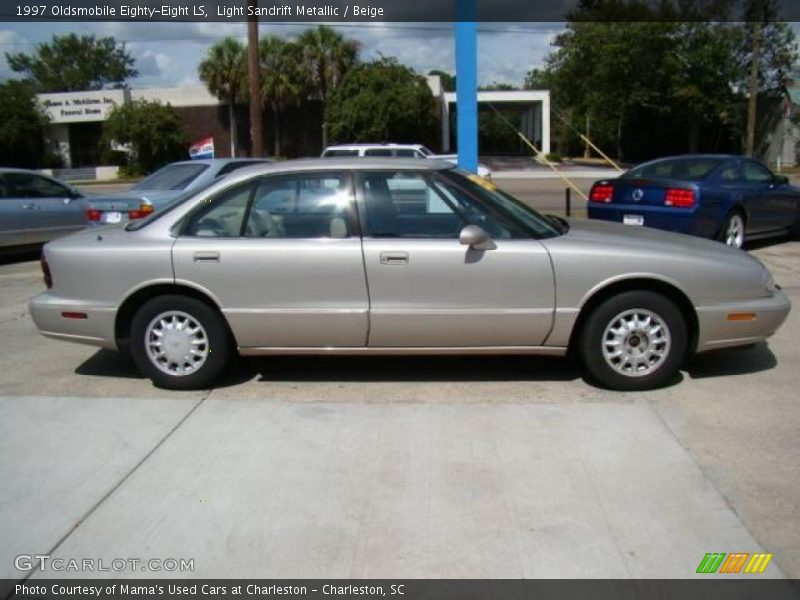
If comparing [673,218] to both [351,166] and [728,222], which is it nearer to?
[728,222]

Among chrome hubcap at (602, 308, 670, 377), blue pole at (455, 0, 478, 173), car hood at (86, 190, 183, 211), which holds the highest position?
blue pole at (455, 0, 478, 173)

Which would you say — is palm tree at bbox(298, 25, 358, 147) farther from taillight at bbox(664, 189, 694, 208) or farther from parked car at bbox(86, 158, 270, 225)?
taillight at bbox(664, 189, 694, 208)

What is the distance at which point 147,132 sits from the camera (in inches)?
1687

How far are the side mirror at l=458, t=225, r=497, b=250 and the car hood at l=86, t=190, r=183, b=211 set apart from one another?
5.86 meters

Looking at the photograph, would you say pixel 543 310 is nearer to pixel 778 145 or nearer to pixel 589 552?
pixel 589 552

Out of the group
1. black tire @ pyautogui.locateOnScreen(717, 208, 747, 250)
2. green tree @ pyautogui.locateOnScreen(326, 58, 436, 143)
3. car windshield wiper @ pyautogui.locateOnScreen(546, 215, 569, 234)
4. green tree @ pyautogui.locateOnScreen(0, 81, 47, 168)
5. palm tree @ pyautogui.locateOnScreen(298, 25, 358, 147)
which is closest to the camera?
car windshield wiper @ pyautogui.locateOnScreen(546, 215, 569, 234)

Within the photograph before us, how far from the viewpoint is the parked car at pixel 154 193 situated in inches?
379

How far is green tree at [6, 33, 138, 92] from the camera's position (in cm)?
8112

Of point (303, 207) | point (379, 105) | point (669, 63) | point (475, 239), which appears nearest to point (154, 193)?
point (303, 207)

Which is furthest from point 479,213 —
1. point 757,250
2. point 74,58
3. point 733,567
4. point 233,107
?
point 74,58

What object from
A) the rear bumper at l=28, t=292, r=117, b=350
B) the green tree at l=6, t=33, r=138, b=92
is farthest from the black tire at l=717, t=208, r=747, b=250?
the green tree at l=6, t=33, r=138, b=92

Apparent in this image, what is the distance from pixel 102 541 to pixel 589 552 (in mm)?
2101

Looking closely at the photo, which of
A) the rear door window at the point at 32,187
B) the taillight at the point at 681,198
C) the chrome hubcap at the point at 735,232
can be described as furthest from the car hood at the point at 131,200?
the chrome hubcap at the point at 735,232

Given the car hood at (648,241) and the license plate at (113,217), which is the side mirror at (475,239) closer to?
the car hood at (648,241)
